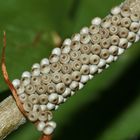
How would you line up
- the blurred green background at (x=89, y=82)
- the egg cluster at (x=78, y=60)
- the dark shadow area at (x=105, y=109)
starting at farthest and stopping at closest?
the dark shadow area at (x=105, y=109), the blurred green background at (x=89, y=82), the egg cluster at (x=78, y=60)

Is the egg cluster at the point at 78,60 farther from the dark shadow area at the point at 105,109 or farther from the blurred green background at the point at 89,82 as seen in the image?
the dark shadow area at the point at 105,109

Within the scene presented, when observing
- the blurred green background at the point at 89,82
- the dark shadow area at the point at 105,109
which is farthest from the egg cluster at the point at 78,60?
the dark shadow area at the point at 105,109

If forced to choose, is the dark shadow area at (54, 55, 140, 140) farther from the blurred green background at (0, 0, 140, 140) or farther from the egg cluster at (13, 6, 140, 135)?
the egg cluster at (13, 6, 140, 135)

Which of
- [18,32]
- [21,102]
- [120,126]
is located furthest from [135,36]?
→ [120,126]

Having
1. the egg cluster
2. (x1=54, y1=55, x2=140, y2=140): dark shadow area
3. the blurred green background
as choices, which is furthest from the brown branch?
(x1=54, y1=55, x2=140, y2=140): dark shadow area

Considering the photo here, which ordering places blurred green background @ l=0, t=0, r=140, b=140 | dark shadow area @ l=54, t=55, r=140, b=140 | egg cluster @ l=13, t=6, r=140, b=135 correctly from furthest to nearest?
dark shadow area @ l=54, t=55, r=140, b=140
blurred green background @ l=0, t=0, r=140, b=140
egg cluster @ l=13, t=6, r=140, b=135

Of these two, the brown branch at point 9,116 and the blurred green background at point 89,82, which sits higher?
the blurred green background at point 89,82

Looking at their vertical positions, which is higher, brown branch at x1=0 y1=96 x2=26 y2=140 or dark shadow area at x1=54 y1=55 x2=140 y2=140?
dark shadow area at x1=54 y1=55 x2=140 y2=140

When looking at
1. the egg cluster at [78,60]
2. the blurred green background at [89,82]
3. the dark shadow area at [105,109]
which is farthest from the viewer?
the dark shadow area at [105,109]

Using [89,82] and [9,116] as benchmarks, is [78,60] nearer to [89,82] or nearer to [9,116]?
[9,116]
